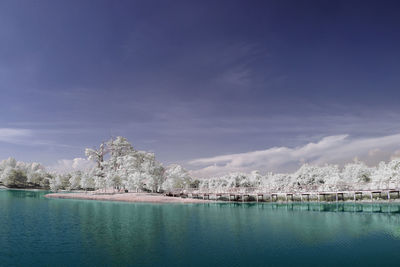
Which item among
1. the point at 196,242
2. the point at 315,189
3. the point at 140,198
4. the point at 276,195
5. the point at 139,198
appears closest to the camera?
the point at 196,242

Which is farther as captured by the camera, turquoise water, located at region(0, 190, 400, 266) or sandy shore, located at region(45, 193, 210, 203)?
sandy shore, located at region(45, 193, 210, 203)

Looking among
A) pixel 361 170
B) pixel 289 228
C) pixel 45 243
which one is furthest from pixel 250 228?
pixel 361 170

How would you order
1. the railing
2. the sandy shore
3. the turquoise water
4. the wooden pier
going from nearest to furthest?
the turquoise water
the railing
the wooden pier
the sandy shore

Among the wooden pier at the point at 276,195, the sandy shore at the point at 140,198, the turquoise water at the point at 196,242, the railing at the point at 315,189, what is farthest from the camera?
the sandy shore at the point at 140,198

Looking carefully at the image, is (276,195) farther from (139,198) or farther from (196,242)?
(196,242)

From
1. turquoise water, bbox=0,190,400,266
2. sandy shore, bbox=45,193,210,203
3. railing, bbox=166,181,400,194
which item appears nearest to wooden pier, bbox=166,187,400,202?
railing, bbox=166,181,400,194

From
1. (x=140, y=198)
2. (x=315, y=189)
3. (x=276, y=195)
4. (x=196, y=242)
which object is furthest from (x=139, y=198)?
(x=196, y=242)

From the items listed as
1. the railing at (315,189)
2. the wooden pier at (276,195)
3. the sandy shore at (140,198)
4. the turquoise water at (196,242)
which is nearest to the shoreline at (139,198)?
the sandy shore at (140,198)

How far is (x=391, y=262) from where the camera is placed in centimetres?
2509

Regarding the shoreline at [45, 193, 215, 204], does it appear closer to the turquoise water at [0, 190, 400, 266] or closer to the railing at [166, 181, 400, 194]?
the railing at [166, 181, 400, 194]

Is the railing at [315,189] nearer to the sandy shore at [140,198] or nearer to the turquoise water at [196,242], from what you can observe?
the sandy shore at [140,198]

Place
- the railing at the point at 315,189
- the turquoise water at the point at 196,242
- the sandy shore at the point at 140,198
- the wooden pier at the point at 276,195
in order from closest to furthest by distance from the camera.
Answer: the turquoise water at the point at 196,242 → the railing at the point at 315,189 → the wooden pier at the point at 276,195 → the sandy shore at the point at 140,198

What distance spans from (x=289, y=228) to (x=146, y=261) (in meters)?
24.5

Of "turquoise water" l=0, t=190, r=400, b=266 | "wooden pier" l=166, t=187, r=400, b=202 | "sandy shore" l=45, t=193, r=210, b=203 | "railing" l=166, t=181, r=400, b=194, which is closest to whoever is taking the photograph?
"turquoise water" l=0, t=190, r=400, b=266
